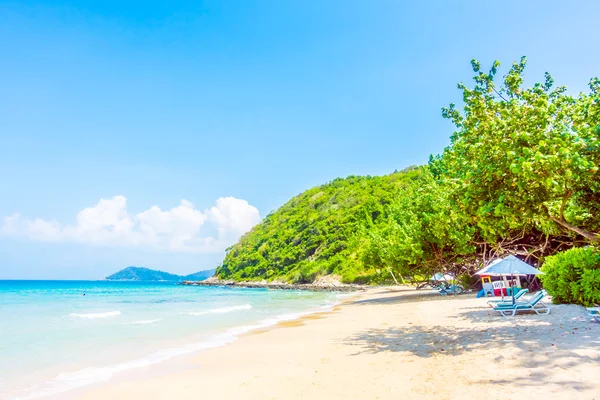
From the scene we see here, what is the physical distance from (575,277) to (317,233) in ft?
296

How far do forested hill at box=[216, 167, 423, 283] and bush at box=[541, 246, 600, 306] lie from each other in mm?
61595

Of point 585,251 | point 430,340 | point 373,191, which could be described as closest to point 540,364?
point 430,340

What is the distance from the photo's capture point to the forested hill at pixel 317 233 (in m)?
90.4

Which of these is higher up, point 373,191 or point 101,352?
point 373,191

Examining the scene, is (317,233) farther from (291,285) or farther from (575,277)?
(575,277)

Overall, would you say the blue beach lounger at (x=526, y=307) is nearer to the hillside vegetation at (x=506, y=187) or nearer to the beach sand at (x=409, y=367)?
the beach sand at (x=409, y=367)

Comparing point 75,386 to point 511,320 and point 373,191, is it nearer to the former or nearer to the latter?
point 511,320

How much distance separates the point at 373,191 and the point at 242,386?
344ft

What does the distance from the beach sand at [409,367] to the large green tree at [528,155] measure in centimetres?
286

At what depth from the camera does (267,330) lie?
17734 millimetres

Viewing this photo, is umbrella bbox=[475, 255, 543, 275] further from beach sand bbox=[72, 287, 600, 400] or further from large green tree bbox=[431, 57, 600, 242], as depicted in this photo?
large green tree bbox=[431, 57, 600, 242]

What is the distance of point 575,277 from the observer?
1420 centimetres

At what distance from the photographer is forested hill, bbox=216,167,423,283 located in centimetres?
9038

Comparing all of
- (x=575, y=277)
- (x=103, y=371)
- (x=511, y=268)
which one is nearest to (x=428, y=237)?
(x=511, y=268)
